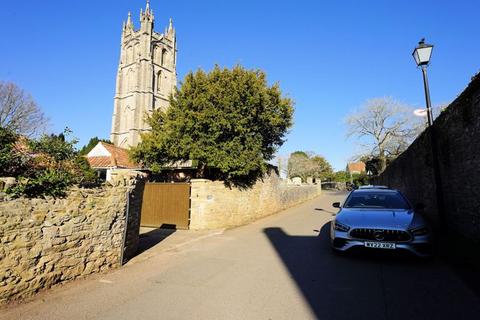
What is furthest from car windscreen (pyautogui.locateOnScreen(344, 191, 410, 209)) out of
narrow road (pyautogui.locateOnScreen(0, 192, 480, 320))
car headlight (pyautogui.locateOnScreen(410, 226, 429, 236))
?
narrow road (pyautogui.locateOnScreen(0, 192, 480, 320))

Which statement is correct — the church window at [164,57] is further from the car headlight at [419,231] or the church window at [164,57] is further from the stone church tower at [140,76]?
the car headlight at [419,231]

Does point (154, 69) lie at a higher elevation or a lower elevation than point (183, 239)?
higher

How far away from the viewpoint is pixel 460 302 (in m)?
3.99

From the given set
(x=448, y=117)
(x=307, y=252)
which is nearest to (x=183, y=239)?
(x=307, y=252)

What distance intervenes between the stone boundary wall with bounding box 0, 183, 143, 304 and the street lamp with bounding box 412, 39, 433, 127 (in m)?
8.64

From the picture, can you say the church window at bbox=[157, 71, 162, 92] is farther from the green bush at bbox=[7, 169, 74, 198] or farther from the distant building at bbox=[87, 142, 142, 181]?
the green bush at bbox=[7, 169, 74, 198]

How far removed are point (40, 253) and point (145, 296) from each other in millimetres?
1819

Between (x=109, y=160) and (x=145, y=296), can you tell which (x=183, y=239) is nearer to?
(x=145, y=296)

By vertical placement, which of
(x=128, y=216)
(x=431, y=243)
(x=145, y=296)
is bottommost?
(x=145, y=296)

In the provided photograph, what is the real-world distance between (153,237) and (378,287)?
718 cm

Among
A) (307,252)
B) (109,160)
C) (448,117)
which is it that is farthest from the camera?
(109,160)

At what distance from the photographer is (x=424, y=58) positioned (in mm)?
8641

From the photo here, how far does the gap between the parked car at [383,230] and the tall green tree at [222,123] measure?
Result: 6061mm

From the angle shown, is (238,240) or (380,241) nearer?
(380,241)
